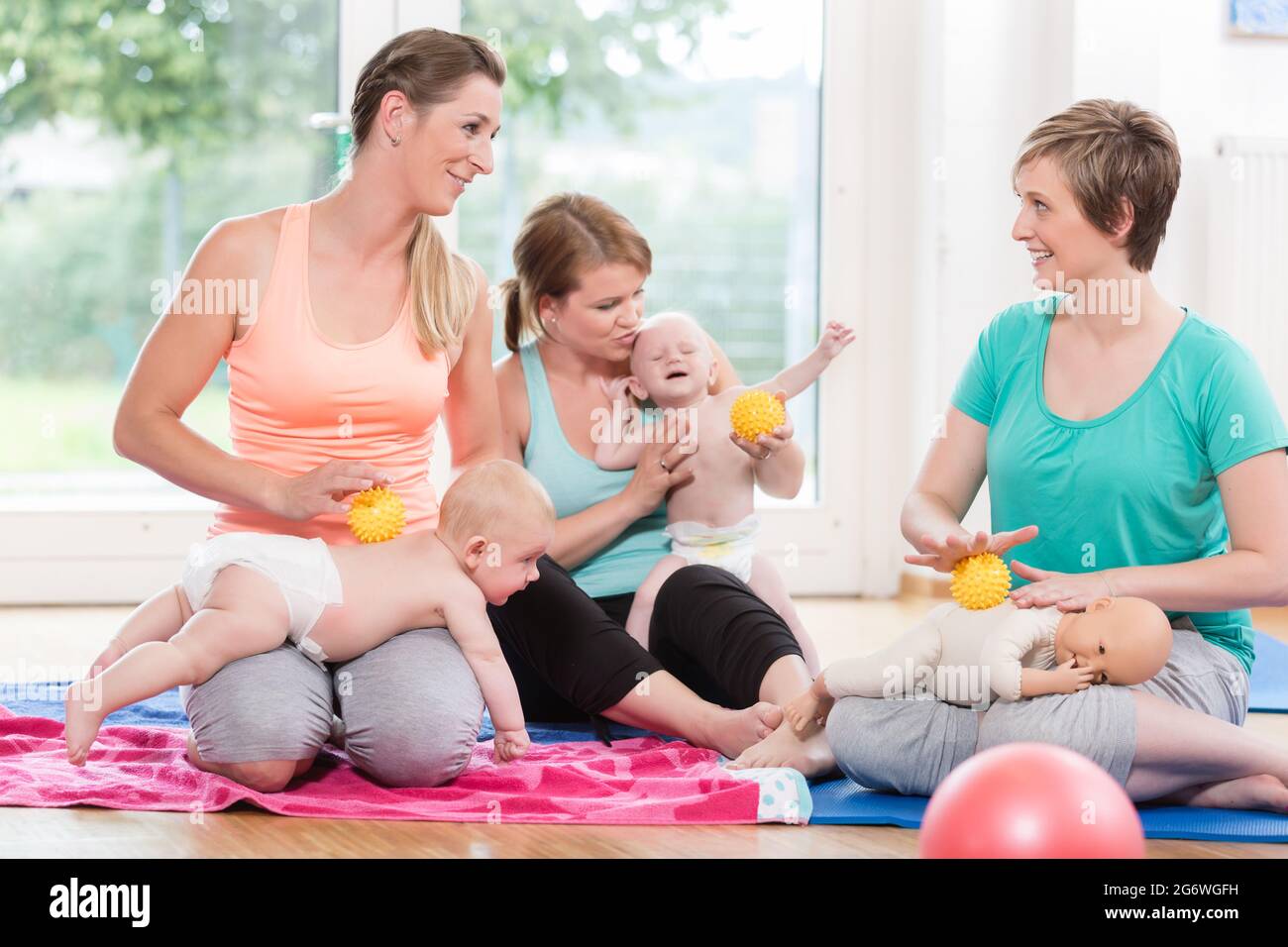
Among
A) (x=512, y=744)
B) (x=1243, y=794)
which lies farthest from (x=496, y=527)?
(x=1243, y=794)

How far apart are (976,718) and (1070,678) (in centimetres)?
15

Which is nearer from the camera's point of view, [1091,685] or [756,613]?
[1091,685]

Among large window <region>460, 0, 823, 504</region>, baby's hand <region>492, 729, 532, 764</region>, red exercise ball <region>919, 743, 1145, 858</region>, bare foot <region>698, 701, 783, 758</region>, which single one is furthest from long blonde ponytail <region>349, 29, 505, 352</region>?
large window <region>460, 0, 823, 504</region>

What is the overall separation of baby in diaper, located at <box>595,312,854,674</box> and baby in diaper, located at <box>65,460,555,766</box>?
0.38 metres

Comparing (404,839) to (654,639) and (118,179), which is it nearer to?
(654,639)

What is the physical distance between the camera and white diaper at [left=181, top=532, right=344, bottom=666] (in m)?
1.81

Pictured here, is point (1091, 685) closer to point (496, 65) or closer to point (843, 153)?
point (496, 65)

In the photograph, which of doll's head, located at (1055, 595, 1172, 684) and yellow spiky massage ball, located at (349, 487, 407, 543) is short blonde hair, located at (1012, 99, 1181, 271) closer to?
doll's head, located at (1055, 595, 1172, 684)

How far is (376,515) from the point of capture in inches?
75.3
